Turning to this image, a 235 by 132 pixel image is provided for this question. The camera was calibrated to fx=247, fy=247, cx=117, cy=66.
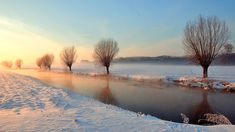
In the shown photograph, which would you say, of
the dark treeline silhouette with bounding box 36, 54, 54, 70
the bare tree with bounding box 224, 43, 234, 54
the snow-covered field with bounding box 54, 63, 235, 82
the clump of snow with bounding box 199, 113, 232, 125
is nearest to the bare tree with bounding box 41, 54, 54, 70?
the dark treeline silhouette with bounding box 36, 54, 54, 70

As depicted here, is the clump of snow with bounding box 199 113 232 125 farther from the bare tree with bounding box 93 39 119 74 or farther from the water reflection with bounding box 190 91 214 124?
the bare tree with bounding box 93 39 119 74

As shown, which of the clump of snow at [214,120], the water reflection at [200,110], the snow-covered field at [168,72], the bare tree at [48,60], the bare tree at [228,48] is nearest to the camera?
the clump of snow at [214,120]

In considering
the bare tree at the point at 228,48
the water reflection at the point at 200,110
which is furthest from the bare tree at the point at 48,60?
the water reflection at the point at 200,110

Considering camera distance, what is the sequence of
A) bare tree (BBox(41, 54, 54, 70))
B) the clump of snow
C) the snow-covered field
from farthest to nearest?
bare tree (BBox(41, 54, 54, 70))
the snow-covered field
the clump of snow

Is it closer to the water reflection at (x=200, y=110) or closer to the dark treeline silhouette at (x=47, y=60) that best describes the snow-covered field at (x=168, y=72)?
the water reflection at (x=200, y=110)

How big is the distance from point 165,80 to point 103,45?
2936 centimetres

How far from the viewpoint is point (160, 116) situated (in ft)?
41.7

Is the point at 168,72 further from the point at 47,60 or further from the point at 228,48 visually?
the point at 47,60

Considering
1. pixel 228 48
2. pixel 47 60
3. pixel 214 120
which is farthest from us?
pixel 47 60

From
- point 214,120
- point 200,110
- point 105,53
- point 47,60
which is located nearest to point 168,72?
point 105,53

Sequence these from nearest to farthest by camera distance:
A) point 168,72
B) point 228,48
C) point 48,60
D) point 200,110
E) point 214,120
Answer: point 214,120 → point 200,110 → point 228,48 → point 168,72 → point 48,60

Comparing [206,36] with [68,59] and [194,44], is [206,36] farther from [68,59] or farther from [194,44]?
[68,59]

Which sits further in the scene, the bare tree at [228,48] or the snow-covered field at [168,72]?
the snow-covered field at [168,72]

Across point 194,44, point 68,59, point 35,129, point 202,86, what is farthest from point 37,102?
point 68,59
